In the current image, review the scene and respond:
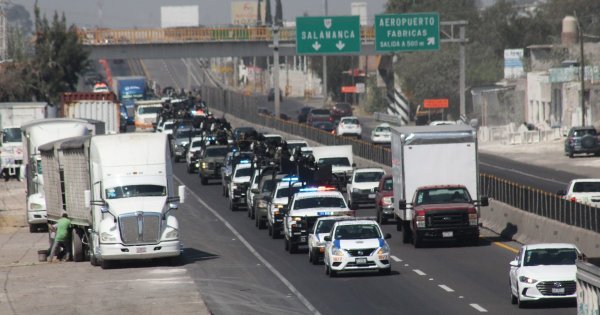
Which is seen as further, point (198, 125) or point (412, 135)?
point (198, 125)

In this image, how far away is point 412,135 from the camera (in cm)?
4059

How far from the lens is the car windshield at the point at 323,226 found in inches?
1377

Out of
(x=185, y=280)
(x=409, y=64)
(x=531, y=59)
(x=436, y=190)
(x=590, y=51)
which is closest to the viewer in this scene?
(x=185, y=280)

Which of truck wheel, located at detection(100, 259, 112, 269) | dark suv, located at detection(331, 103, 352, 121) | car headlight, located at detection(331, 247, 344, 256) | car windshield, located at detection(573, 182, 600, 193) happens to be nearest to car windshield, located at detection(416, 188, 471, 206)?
car windshield, located at detection(573, 182, 600, 193)

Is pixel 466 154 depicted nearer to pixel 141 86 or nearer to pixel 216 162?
pixel 216 162

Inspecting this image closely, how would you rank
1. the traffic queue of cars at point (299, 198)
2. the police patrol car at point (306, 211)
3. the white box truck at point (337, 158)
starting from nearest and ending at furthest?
1. the traffic queue of cars at point (299, 198)
2. the police patrol car at point (306, 211)
3. the white box truck at point (337, 158)

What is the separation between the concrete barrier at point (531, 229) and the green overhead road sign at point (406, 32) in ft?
123

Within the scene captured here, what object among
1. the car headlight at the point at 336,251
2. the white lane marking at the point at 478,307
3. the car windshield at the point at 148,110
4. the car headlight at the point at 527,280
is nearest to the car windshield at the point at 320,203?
the car headlight at the point at 336,251

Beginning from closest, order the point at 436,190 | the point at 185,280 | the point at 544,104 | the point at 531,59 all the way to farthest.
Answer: the point at 185,280 → the point at 436,190 → the point at 544,104 → the point at 531,59

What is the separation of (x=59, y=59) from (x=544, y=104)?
130ft

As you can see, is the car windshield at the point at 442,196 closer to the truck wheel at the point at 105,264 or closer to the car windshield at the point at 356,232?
the car windshield at the point at 356,232

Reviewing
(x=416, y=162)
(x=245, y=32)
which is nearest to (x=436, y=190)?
(x=416, y=162)

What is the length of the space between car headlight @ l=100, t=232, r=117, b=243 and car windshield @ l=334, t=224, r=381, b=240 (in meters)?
5.69

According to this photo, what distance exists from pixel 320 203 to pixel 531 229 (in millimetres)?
5824
